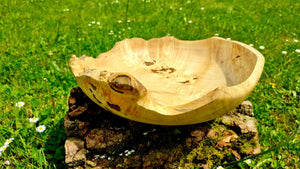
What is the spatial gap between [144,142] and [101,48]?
2215 millimetres

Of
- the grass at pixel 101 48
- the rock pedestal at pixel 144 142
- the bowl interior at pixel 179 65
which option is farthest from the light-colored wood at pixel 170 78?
the grass at pixel 101 48

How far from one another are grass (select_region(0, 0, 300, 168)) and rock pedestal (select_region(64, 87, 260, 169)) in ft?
0.47

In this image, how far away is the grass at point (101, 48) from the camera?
2.03 meters

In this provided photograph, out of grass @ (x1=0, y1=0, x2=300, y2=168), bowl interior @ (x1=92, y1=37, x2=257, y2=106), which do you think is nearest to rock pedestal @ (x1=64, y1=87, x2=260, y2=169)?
grass @ (x1=0, y1=0, x2=300, y2=168)

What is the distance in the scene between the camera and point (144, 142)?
5.52 ft

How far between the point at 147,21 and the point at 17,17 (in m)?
2.62

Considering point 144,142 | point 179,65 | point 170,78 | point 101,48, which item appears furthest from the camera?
point 101,48

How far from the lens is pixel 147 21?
15.7ft

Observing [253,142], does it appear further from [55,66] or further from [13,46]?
[13,46]

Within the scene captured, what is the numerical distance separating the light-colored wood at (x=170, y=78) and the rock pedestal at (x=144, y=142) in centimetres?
24

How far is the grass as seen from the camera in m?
2.03

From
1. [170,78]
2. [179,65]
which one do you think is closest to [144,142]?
[170,78]

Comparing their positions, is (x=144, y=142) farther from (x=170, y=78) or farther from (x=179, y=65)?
(x=179, y=65)

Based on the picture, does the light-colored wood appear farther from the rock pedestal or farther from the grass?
the grass
